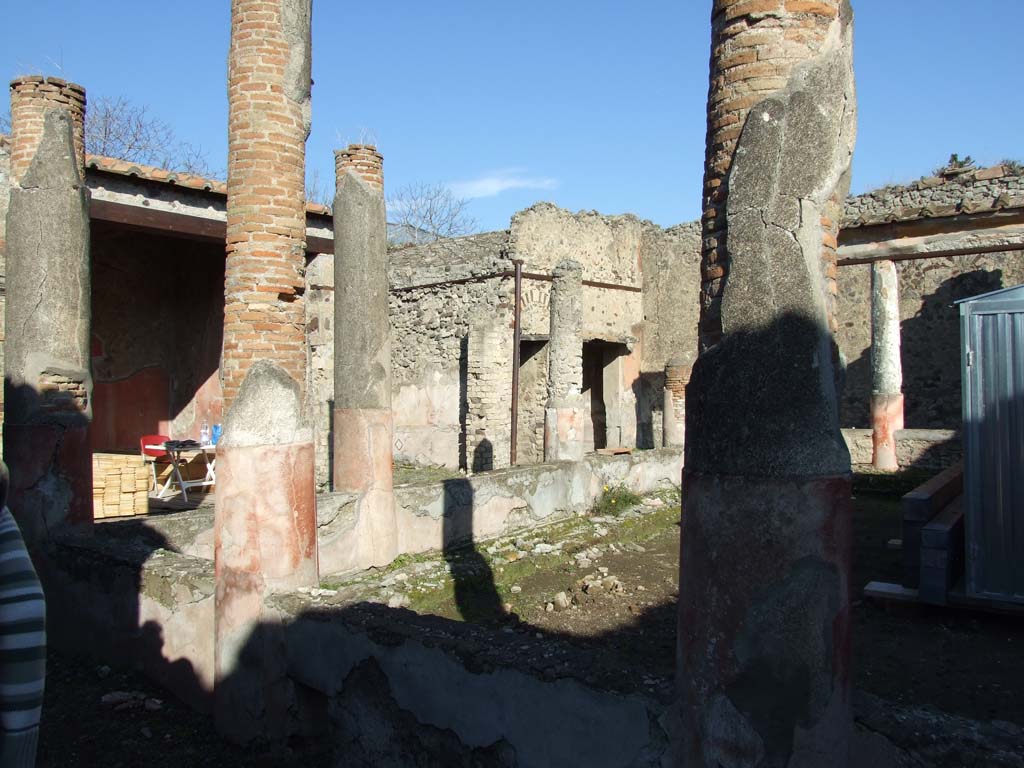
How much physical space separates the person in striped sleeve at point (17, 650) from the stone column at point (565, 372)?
30.6 ft

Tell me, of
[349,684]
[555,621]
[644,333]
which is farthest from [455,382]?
[349,684]

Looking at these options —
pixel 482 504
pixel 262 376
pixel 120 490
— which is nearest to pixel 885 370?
pixel 482 504

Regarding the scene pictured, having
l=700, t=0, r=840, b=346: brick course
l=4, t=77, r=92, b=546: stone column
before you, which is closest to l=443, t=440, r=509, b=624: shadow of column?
l=4, t=77, r=92, b=546: stone column

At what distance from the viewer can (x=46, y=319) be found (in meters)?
6.02

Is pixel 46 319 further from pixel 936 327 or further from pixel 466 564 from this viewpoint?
pixel 936 327

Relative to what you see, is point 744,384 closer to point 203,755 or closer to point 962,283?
point 203,755

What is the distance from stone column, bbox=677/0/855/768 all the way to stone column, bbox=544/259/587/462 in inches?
334

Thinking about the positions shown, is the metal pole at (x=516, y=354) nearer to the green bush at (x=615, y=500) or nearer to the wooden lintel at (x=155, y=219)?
the green bush at (x=615, y=500)

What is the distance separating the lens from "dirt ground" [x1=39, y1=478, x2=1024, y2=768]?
14.1 ft

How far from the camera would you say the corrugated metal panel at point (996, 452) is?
5.62 meters

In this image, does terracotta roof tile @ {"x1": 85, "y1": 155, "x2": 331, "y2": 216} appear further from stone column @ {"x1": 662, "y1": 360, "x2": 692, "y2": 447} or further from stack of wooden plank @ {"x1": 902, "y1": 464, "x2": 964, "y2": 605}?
stone column @ {"x1": 662, "y1": 360, "x2": 692, "y2": 447}

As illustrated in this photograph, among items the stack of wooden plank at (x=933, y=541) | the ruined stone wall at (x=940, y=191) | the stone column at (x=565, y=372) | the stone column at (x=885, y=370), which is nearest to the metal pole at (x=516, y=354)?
the stone column at (x=565, y=372)

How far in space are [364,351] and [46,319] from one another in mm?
2571

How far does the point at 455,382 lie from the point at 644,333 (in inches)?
213
